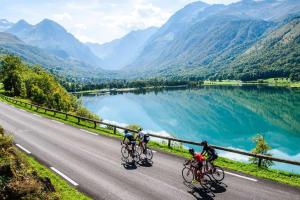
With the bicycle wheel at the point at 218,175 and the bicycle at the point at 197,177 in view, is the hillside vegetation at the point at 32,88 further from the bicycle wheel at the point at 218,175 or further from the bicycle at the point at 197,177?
the bicycle wheel at the point at 218,175

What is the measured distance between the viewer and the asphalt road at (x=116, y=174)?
57.5ft

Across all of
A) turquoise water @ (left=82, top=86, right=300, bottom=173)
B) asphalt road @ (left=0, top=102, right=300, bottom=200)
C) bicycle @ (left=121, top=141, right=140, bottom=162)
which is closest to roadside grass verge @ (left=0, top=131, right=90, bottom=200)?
asphalt road @ (left=0, top=102, right=300, bottom=200)

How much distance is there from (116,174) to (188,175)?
4.74 metres

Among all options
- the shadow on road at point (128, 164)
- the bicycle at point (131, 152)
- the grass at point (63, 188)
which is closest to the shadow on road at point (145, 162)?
the shadow on road at point (128, 164)

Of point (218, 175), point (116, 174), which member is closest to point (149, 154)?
point (116, 174)

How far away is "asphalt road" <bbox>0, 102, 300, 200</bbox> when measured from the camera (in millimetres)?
17531

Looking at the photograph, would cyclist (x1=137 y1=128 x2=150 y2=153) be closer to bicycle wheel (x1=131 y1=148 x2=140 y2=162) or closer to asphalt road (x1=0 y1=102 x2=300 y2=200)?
bicycle wheel (x1=131 y1=148 x2=140 y2=162)

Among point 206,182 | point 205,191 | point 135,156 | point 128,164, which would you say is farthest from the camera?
point 135,156

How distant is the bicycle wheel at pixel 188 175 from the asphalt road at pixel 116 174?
41 cm

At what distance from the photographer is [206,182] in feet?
63.8

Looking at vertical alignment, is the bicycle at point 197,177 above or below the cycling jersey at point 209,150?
below

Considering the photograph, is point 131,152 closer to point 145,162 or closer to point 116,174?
point 145,162

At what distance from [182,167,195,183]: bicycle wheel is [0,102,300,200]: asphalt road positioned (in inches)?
16.0

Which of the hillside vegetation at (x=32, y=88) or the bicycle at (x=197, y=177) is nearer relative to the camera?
the bicycle at (x=197, y=177)
